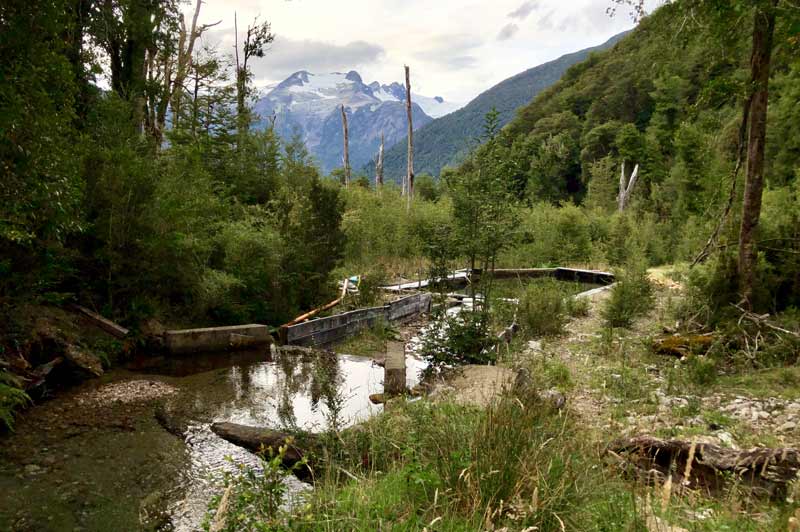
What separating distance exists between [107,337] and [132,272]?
3.66 feet

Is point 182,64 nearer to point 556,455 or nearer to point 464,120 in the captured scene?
point 556,455

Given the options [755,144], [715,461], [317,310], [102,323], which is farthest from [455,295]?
[715,461]

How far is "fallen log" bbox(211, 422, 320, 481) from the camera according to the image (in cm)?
400

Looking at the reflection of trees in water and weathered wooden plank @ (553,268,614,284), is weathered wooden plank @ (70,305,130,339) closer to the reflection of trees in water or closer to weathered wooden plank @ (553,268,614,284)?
the reflection of trees in water

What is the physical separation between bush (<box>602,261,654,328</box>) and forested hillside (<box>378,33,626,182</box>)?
263 ft

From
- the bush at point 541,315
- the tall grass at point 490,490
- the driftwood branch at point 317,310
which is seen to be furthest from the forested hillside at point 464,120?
the tall grass at point 490,490

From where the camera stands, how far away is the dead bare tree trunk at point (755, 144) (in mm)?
6227

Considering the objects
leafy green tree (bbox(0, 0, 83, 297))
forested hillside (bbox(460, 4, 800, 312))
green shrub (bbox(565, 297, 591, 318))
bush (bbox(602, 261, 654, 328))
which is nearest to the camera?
leafy green tree (bbox(0, 0, 83, 297))

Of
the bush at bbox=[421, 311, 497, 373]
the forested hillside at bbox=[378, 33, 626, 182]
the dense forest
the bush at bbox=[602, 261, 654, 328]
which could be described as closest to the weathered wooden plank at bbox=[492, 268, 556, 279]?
the dense forest

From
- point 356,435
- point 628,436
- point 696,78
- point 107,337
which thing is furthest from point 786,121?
point 696,78

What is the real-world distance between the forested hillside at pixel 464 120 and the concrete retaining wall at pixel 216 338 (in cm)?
Answer: 8179

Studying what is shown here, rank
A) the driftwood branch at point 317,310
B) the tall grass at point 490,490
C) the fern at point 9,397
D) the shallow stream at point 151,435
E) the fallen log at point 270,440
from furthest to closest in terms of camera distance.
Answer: the driftwood branch at point 317,310 → the fern at point 9,397 → the fallen log at point 270,440 → the shallow stream at point 151,435 → the tall grass at point 490,490

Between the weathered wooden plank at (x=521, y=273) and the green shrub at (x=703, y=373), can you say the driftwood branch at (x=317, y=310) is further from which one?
the weathered wooden plank at (x=521, y=273)

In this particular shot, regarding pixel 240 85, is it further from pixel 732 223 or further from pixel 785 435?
pixel 785 435
